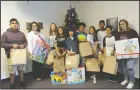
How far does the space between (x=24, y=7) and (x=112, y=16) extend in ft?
6.85

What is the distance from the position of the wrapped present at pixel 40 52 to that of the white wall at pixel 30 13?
0.78 meters

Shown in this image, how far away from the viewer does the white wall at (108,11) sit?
353 cm

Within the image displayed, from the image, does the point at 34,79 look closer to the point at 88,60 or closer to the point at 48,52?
the point at 48,52

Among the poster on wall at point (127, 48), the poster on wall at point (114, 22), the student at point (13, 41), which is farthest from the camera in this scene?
the poster on wall at point (114, 22)

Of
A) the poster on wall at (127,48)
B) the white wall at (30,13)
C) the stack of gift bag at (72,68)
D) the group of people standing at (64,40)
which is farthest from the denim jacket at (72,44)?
the white wall at (30,13)

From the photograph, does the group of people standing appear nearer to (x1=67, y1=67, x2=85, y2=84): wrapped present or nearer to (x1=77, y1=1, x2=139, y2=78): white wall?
(x1=67, y1=67, x2=85, y2=84): wrapped present

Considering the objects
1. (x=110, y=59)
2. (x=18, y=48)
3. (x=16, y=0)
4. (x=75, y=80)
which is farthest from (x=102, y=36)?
(x=16, y=0)

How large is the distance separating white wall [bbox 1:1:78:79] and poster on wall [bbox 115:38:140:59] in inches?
82.9

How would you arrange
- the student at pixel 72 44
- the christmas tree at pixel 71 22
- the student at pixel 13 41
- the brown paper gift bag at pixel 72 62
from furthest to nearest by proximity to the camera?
the christmas tree at pixel 71 22 → the student at pixel 72 44 → the brown paper gift bag at pixel 72 62 → the student at pixel 13 41

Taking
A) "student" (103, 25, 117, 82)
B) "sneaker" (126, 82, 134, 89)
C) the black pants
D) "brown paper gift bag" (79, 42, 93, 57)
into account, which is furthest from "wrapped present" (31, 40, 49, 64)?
"sneaker" (126, 82, 134, 89)

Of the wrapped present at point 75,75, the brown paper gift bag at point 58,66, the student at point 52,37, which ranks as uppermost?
the student at point 52,37

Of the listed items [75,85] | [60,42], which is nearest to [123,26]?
[60,42]

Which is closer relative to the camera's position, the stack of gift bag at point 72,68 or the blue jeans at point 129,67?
the blue jeans at point 129,67

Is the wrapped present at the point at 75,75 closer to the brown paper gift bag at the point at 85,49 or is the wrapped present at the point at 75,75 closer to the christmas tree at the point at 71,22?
the brown paper gift bag at the point at 85,49
